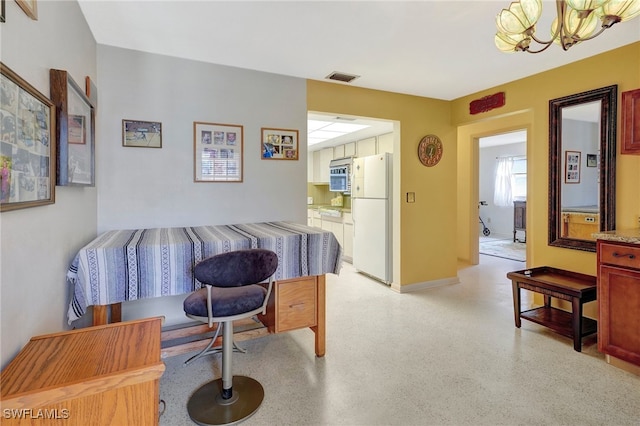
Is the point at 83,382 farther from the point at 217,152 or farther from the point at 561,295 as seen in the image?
the point at 561,295

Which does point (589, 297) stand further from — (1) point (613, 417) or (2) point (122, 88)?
(2) point (122, 88)

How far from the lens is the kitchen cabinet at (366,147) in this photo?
17.1 ft

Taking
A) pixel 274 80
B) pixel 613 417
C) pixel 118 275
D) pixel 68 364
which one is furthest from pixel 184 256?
pixel 613 417

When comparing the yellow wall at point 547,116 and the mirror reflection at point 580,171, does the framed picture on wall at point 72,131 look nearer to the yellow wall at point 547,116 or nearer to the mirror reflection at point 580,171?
the yellow wall at point 547,116

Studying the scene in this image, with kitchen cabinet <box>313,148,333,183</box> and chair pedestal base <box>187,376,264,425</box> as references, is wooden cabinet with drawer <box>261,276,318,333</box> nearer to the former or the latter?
chair pedestal base <box>187,376,264,425</box>

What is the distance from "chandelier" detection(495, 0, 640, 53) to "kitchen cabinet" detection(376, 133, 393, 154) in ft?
10.1

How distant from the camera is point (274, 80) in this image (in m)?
3.11

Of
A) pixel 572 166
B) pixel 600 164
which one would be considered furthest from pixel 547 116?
pixel 600 164

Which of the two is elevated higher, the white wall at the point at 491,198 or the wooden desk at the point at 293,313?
the white wall at the point at 491,198

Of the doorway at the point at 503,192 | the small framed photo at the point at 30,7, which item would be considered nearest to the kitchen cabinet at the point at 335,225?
the doorway at the point at 503,192

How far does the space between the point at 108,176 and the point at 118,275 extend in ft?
3.85

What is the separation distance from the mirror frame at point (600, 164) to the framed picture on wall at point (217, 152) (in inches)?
120

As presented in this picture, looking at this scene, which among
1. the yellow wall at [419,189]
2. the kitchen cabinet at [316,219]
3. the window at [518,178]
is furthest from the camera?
the window at [518,178]

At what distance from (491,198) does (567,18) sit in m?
7.81
